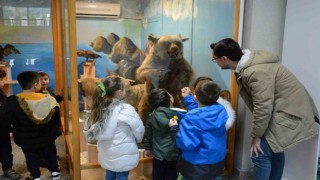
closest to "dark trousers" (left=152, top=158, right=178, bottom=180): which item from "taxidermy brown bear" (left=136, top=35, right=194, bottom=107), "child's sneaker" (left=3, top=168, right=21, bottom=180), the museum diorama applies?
the museum diorama

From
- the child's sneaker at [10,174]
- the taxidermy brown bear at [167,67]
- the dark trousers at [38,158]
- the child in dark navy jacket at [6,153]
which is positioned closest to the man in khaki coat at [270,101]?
the taxidermy brown bear at [167,67]

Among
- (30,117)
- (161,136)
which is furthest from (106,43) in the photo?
(161,136)

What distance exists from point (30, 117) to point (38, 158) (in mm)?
387

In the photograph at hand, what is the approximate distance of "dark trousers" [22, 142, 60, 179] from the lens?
7.48 feet

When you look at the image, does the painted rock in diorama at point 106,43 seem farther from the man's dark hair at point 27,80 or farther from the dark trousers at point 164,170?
the dark trousers at point 164,170

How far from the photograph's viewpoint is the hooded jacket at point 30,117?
2143 mm

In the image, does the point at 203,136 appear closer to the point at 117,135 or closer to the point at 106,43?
the point at 117,135

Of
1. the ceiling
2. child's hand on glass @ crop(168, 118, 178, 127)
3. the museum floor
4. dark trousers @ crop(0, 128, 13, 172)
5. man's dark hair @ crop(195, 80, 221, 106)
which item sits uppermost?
the ceiling

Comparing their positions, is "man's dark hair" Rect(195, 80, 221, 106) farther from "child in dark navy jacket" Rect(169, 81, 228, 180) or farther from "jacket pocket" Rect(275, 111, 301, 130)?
"jacket pocket" Rect(275, 111, 301, 130)

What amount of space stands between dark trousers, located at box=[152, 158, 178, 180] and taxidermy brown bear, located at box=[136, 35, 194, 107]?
2.11 ft

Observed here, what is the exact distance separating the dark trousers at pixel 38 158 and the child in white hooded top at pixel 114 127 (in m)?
0.62

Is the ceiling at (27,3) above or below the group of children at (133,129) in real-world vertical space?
above

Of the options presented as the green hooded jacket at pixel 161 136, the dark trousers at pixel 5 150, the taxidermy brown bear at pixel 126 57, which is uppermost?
the taxidermy brown bear at pixel 126 57

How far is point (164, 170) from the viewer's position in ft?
6.79
